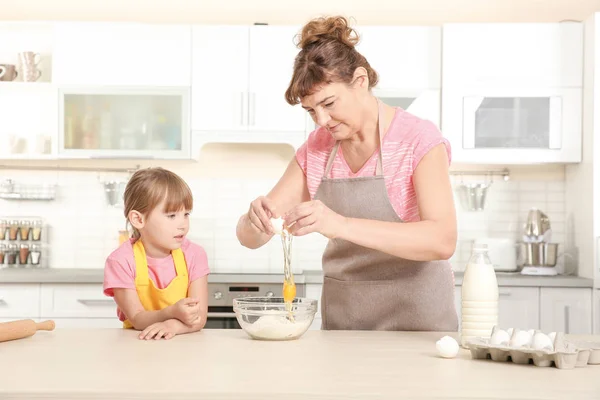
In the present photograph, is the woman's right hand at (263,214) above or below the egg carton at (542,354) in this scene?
above

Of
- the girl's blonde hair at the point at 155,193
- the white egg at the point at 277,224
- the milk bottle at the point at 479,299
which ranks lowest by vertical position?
the milk bottle at the point at 479,299

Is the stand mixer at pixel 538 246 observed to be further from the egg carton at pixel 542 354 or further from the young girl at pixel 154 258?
the egg carton at pixel 542 354

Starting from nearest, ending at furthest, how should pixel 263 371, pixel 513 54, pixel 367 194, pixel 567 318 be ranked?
1. pixel 263 371
2. pixel 367 194
3. pixel 567 318
4. pixel 513 54

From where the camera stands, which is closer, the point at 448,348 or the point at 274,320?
the point at 448,348

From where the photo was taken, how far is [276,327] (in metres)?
1.94

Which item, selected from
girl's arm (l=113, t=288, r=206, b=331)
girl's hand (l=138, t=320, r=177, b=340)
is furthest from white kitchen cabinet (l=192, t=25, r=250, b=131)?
girl's hand (l=138, t=320, r=177, b=340)

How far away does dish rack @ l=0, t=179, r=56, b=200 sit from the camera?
4543mm

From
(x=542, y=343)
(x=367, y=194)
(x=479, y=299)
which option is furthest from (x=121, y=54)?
(x=542, y=343)

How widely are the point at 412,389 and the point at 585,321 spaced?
9.60 feet

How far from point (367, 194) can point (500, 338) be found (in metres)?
0.74

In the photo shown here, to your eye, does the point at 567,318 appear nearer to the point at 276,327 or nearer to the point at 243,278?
the point at 243,278

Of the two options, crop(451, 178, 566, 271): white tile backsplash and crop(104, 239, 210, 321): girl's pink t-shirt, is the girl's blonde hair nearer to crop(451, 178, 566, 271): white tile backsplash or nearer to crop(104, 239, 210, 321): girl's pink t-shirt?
crop(104, 239, 210, 321): girl's pink t-shirt

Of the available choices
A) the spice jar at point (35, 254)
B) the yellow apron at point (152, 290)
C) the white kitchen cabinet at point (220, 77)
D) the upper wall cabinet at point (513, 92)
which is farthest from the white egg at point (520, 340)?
the spice jar at point (35, 254)

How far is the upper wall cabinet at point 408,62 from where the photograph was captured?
4309 millimetres
